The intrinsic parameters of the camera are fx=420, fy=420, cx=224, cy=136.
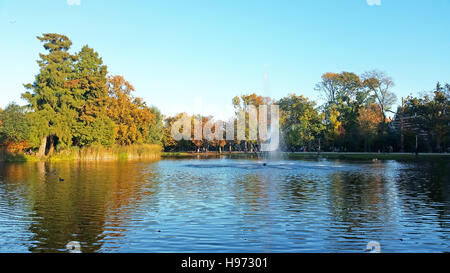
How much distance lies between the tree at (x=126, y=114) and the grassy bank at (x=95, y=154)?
234 cm

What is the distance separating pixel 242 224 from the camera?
13805mm

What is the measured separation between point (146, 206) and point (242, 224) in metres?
5.31

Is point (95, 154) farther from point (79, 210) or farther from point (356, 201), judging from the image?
point (356, 201)

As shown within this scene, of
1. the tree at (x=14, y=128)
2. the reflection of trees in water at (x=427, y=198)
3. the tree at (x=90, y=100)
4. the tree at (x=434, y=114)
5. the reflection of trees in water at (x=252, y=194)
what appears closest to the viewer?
the reflection of trees in water at (x=427, y=198)

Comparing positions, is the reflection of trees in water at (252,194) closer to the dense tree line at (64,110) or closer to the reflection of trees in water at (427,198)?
the reflection of trees in water at (427,198)

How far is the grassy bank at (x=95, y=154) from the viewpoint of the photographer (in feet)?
192

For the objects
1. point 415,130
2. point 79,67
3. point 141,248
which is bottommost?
point 141,248

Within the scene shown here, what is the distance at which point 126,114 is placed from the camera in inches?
2987

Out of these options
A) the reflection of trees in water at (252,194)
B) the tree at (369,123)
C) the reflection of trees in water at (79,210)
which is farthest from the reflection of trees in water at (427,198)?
the tree at (369,123)

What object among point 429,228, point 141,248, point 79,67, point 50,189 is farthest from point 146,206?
point 79,67
